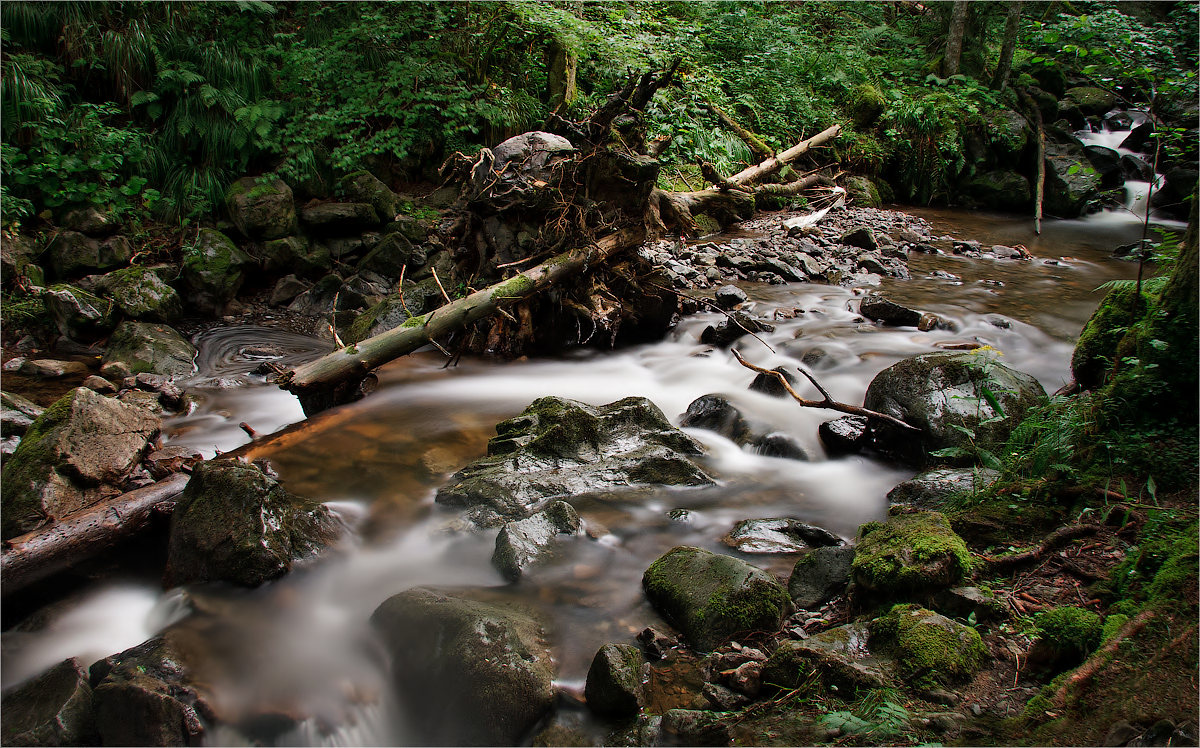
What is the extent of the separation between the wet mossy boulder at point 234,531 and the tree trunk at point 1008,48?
650 inches

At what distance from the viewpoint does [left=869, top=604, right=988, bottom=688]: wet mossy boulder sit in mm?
2195

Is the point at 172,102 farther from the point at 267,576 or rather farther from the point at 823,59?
the point at 823,59

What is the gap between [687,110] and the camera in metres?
11.9

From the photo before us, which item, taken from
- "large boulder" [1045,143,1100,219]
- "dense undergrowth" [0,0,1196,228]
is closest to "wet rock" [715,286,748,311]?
"dense undergrowth" [0,0,1196,228]

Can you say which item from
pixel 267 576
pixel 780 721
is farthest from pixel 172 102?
pixel 780 721

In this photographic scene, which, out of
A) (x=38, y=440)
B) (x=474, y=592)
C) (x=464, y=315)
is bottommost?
(x=474, y=592)

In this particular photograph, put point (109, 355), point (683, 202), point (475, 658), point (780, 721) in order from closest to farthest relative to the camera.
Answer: point (780, 721), point (475, 658), point (109, 355), point (683, 202)

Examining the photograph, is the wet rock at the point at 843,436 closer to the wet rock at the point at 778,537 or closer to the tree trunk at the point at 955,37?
the wet rock at the point at 778,537

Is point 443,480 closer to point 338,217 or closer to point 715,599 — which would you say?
point 715,599

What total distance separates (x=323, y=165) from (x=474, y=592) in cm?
779

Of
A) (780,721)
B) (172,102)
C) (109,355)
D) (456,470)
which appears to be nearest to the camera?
(780,721)

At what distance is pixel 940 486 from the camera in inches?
146

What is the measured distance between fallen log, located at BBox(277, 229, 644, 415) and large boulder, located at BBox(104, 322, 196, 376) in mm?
1930

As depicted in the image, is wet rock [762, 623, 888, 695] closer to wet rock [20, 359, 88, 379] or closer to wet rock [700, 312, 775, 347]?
wet rock [700, 312, 775, 347]
